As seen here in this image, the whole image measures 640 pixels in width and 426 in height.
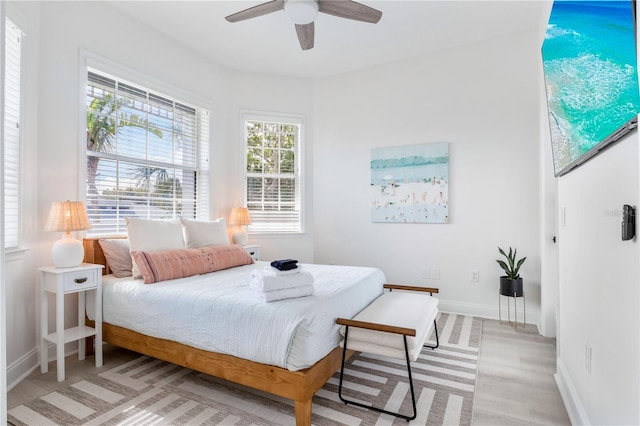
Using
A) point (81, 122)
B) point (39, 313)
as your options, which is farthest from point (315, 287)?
point (81, 122)

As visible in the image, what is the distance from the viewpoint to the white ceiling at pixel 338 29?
122 inches

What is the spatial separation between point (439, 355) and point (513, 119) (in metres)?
2.47

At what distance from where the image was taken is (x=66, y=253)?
2393 millimetres

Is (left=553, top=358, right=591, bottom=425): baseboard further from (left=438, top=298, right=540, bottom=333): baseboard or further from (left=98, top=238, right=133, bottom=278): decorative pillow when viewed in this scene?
(left=98, top=238, right=133, bottom=278): decorative pillow

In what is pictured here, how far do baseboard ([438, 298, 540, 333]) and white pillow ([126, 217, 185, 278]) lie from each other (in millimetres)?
2844

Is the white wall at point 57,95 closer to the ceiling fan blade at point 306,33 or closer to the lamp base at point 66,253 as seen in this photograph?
the lamp base at point 66,253

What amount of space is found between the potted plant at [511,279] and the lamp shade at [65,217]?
3.57 meters

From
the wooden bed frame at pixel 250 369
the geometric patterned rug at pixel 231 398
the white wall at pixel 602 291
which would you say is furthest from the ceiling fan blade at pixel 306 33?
the geometric patterned rug at pixel 231 398

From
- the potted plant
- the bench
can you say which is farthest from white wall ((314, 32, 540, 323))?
the bench

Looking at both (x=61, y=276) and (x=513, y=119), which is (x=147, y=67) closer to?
(x=61, y=276)

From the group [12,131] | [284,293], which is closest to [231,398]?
[284,293]

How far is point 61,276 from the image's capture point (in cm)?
228

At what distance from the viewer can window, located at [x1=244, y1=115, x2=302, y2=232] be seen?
454cm

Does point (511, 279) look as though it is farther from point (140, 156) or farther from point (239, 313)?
point (140, 156)
